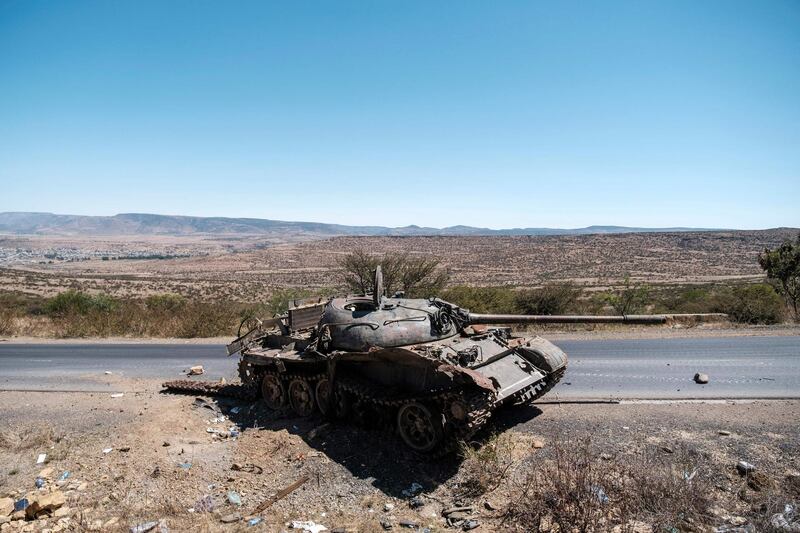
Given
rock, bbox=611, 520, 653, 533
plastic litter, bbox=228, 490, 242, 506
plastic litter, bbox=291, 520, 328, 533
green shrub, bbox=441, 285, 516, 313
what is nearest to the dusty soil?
green shrub, bbox=441, 285, 516, 313

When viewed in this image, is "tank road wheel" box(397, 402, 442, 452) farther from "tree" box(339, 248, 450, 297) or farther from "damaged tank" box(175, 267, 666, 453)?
"tree" box(339, 248, 450, 297)

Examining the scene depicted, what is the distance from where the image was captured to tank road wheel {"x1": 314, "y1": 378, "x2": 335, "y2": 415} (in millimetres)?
9773

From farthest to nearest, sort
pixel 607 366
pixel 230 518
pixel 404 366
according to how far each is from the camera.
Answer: pixel 607 366 → pixel 404 366 → pixel 230 518

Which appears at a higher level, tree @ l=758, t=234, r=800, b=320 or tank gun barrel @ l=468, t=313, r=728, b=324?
tree @ l=758, t=234, r=800, b=320

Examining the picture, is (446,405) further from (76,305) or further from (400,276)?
(76,305)

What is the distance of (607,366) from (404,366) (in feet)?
22.3

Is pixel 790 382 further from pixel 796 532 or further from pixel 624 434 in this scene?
pixel 796 532

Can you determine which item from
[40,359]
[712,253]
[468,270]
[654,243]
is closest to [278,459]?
[40,359]

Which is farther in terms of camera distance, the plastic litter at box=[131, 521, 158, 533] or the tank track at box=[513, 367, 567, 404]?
the tank track at box=[513, 367, 567, 404]

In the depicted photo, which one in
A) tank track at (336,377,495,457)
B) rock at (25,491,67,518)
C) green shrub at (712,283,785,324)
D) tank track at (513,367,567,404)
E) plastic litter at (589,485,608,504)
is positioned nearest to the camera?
plastic litter at (589,485,608,504)

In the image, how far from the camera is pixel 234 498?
7246mm

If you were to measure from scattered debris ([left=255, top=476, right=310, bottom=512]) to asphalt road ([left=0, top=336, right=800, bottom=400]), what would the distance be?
5537 mm

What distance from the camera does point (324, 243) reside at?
13612cm

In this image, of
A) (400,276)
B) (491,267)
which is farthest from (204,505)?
(491,267)
